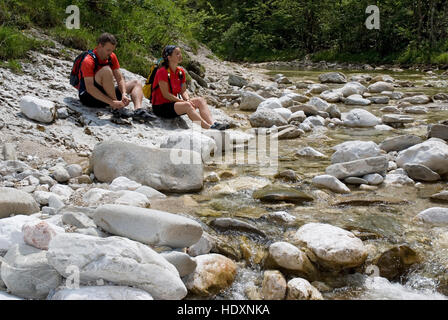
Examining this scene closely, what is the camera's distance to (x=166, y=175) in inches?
162

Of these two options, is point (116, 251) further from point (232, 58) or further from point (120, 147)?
point (232, 58)

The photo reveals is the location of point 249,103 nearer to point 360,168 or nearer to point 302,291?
point 360,168

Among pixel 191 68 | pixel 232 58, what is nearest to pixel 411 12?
pixel 232 58

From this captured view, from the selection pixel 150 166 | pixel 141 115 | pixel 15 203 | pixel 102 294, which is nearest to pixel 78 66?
pixel 141 115

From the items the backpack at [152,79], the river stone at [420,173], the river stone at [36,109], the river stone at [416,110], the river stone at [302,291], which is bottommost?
the river stone at [302,291]

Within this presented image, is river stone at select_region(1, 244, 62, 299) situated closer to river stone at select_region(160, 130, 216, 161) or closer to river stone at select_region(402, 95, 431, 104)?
river stone at select_region(160, 130, 216, 161)

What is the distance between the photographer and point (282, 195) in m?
3.80

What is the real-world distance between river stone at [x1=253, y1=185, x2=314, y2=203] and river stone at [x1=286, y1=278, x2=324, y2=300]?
133cm

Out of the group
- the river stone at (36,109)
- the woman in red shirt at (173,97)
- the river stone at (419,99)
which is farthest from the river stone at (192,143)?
the river stone at (419,99)

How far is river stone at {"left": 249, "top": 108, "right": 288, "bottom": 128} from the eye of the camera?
23.6 ft

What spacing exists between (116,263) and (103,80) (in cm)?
418

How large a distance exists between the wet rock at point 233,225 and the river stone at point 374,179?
5.44 ft

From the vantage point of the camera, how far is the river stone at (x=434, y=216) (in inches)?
128

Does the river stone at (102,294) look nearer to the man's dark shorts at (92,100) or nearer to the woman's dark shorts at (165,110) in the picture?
the man's dark shorts at (92,100)
